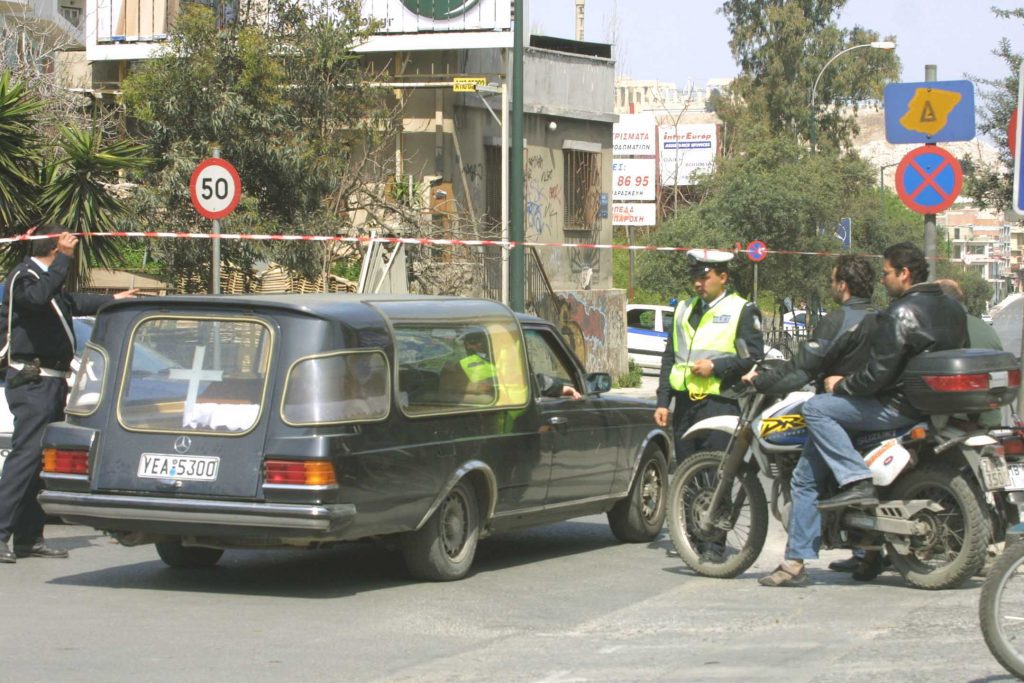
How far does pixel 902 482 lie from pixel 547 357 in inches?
105

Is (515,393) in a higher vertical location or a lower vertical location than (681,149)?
lower

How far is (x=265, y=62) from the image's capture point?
2084cm

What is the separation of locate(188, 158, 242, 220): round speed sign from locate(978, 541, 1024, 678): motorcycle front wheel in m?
11.2

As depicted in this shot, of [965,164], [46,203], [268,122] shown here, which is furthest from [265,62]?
[965,164]

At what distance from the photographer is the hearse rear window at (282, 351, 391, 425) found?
8039 mm

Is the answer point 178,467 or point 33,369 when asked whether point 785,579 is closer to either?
point 178,467

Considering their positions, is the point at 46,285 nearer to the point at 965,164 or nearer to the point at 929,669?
the point at 929,669

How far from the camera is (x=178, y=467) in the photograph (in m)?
8.19

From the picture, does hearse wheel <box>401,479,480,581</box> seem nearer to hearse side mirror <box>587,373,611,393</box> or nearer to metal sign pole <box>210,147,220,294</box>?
hearse side mirror <box>587,373,611,393</box>

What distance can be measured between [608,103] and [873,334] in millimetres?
23028

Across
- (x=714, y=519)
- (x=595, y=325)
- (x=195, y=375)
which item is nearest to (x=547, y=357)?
(x=714, y=519)

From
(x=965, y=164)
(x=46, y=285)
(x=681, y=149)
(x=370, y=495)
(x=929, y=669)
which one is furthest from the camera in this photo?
(x=681, y=149)

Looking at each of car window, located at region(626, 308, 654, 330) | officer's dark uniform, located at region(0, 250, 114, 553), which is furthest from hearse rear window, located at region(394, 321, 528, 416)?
car window, located at region(626, 308, 654, 330)

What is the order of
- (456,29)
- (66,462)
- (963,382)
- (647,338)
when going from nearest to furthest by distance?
(963,382), (66,462), (456,29), (647,338)
